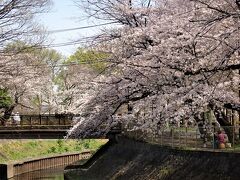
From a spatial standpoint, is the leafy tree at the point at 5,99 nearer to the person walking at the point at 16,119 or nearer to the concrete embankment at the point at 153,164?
the person walking at the point at 16,119

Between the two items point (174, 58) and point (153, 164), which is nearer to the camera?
point (174, 58)

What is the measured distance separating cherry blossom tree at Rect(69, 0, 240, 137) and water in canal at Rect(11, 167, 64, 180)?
1290 centimetres

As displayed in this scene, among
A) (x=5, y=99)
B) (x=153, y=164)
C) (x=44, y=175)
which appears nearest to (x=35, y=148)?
(x=5, y=99)

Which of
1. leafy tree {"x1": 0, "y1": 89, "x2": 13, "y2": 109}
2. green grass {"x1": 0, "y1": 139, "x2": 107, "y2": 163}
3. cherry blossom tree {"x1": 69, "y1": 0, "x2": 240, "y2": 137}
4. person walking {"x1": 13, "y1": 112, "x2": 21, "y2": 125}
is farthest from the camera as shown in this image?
leafy tree {"x1": 0, "y1": 89, "x2": 13, "y2": 109}

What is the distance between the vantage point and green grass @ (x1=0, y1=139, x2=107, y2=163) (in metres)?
46.3

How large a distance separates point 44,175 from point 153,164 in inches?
748

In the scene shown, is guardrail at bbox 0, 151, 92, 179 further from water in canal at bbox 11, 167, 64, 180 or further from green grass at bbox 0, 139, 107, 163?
green grass at bbox 0, 139, 107, 163

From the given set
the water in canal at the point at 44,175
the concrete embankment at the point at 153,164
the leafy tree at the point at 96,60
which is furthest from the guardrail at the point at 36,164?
the leafy tree at the point at 96,60

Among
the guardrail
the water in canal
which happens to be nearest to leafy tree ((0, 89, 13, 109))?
the guardrail

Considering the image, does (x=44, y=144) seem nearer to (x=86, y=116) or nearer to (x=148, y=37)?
(x=86, y=116)

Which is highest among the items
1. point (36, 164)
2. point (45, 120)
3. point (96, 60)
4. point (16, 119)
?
point (96, 60)

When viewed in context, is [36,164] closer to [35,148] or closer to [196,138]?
[35,148]

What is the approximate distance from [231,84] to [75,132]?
1430 cm

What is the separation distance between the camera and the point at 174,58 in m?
19.1
